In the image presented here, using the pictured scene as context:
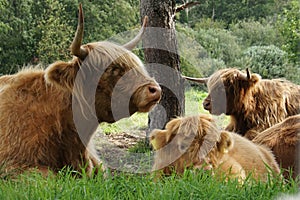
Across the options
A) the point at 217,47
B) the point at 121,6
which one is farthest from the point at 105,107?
the point at 217,47

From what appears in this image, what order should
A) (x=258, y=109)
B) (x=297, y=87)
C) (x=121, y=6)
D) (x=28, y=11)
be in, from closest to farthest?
(x=258, y=109) → (x=297, y=87) → (x=121, y=6) → (x=28, y=11)

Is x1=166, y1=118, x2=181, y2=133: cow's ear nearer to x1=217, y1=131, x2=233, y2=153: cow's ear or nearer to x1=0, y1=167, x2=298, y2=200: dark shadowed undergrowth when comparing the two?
x1=217, y1=131, x2=233, y2=153: cow's ear

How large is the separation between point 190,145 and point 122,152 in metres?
2.59

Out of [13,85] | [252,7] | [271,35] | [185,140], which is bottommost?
[271,35]

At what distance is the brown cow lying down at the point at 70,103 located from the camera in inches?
149

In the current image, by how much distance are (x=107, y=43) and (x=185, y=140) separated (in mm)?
899

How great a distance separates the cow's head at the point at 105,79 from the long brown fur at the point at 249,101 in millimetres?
2700

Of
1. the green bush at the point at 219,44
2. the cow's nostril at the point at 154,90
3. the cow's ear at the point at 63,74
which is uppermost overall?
the cow's ear at the point at 63,74

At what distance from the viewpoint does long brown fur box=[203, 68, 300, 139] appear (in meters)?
6.60

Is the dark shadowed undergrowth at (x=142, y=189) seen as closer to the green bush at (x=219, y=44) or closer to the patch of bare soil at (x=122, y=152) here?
the patch of bare soil at (x=122, y=152)

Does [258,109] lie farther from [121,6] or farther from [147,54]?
[121,6]

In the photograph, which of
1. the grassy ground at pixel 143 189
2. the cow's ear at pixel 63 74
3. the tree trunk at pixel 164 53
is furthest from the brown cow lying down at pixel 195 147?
the tree trunk at pixel 164 53

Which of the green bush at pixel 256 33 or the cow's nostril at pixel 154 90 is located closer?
the cow's nostril at pixel 154 90

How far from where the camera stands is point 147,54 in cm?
626
